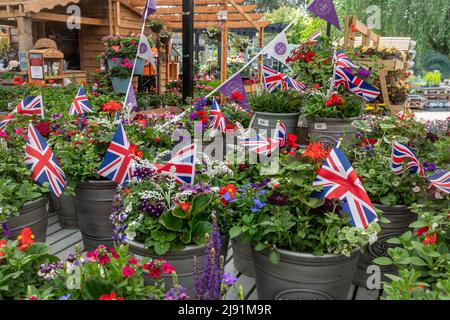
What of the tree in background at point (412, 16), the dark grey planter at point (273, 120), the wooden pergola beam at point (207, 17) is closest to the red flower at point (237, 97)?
the dark grey planter at point (273, 120)

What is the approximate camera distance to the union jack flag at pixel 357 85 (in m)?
3.07

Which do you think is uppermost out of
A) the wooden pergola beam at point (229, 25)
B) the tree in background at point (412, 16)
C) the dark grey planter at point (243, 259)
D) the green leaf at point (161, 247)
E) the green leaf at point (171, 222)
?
the tree in background at point (412, 16)

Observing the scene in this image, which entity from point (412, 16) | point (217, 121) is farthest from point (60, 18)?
point (412, 16)

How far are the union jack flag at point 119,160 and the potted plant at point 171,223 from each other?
13.6 inches

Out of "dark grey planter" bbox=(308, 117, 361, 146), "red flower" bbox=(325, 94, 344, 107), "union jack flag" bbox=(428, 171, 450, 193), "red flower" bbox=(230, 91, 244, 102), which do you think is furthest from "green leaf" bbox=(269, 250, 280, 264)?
"red flower" bbox=(230, 91, 244, 102)

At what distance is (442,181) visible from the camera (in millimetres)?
1774

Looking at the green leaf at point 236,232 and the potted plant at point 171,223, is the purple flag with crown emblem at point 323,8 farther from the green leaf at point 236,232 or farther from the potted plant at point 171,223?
the green leaf at point 236,232

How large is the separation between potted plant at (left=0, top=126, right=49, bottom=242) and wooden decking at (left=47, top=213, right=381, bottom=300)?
256 mm

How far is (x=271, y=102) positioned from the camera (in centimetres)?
341

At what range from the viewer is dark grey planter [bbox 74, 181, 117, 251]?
2344mm

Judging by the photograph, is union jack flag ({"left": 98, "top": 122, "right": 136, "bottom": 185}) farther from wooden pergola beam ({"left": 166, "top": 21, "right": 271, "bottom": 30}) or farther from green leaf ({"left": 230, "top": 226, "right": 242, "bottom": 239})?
wooden pergola beam ({"left": 166, "top": 21, "right": 271, "bottom": 30})

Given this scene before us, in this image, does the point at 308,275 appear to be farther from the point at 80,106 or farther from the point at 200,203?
the point at 80,106

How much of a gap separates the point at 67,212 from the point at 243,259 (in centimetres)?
135
